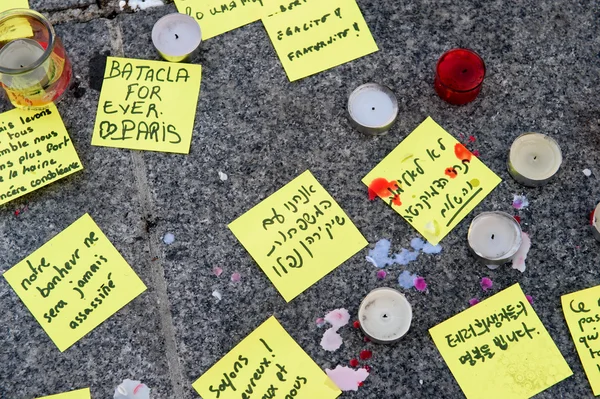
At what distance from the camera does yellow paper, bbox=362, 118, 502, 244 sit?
1.02 m

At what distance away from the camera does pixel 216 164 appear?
3.48ft

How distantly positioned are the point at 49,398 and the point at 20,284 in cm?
18

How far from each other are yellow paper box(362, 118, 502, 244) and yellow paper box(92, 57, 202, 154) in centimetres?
32

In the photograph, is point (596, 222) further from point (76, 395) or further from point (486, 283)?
point (76, 395)

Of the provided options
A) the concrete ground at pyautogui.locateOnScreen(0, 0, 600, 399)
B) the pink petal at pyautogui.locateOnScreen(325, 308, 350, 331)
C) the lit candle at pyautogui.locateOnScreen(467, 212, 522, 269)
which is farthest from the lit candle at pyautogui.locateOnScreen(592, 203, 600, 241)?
the pink petal at pyautogui.locateOnScreen(325, 308, 350, 331)

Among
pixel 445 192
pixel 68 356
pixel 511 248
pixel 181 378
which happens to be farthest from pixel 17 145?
pixel 511 248

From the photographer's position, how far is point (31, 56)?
1057 millimetres

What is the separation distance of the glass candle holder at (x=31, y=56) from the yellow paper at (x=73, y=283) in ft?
0.76

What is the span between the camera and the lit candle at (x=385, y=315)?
0.96m

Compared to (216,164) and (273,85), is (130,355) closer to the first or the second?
(216,164)

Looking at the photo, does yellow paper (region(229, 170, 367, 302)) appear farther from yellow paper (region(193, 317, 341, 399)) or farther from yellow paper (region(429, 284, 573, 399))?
yellow paper (region(429, 284, 573, 399))

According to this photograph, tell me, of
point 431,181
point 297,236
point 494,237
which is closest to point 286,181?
point 297,236

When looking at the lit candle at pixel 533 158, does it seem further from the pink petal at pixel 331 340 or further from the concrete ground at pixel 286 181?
the pink petal at pixel 331 340

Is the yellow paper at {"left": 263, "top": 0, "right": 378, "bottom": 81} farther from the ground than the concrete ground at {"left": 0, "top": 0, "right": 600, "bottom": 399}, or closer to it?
farther from the ground
